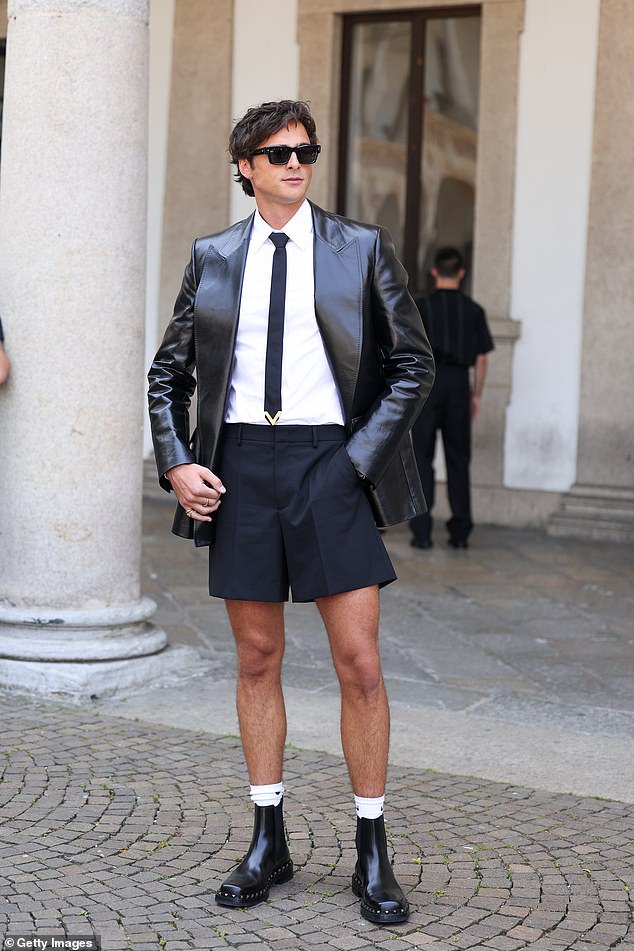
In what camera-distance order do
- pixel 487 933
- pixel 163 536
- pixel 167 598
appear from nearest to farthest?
pixel 487 933 < pixel 167 598 < pixel 163 536

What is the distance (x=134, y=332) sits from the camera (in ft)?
18.9

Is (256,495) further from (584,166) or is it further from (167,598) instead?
(584,166)

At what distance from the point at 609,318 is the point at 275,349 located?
6.79m

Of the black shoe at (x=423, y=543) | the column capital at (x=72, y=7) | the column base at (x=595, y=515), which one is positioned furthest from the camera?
the column base at (x=595, y=515)

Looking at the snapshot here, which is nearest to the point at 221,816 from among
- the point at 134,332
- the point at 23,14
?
the point at 134,332

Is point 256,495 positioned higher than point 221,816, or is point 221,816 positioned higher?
point 256,495

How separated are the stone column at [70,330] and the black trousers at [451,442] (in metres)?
3.89

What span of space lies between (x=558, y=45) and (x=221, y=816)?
7.20 m

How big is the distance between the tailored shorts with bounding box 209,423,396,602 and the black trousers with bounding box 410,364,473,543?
574 cm

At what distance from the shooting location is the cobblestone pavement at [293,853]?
353cm

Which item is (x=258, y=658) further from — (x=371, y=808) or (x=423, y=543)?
(x=423, y=543)

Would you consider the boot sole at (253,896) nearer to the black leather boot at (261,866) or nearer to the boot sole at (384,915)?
the black leather boot at (261,866)

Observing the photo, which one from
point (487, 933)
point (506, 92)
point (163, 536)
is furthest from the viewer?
point (506, 92)
